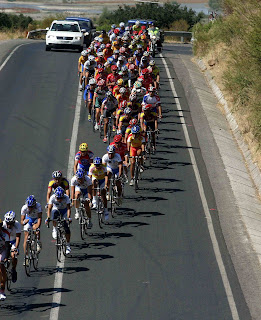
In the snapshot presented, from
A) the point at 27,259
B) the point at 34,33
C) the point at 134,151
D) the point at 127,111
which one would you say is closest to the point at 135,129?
the point at 134,151

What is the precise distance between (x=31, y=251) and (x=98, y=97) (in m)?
11.3

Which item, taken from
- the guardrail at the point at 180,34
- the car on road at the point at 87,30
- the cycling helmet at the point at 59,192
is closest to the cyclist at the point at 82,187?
the cycling helmet at the point at 59,192

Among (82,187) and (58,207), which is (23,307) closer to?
(58,207)

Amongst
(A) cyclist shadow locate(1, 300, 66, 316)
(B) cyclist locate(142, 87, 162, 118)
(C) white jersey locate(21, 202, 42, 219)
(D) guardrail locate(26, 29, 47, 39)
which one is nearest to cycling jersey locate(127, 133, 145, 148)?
(B) cyclist locate(142, 87, 162, 118)

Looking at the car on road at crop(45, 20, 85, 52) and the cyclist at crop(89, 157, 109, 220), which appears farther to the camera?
the car on road at crop(45, 20, 85, 52)

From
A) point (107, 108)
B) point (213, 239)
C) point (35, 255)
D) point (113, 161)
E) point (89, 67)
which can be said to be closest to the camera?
point (35, 255)

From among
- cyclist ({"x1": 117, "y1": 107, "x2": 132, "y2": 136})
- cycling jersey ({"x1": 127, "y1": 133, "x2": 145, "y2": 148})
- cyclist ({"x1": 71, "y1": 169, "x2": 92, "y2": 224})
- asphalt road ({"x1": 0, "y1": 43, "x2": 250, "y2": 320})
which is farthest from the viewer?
cyclist ({"x1": 117, "y1": 107, "x2": 132, "y2": 136})

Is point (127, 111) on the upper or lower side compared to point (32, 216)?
upper

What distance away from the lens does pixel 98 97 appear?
2714 centimetres

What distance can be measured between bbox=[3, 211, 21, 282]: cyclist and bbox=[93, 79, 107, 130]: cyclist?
37.8 ft

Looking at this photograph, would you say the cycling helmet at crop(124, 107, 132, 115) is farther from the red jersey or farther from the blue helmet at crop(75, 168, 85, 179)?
the blue helmet at crop(75, 168, 85, 179)

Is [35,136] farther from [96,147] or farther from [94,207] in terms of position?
[94,207]

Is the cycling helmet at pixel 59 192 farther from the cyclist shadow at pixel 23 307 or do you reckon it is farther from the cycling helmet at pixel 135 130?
the cycling helmet at pixel 135 130

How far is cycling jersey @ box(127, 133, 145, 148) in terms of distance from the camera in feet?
73.3
